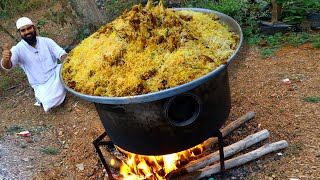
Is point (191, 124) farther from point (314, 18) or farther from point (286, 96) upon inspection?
point (314, 18)

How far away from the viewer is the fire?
3.54 metres

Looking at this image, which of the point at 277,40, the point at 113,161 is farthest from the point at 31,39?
the point at 277,40

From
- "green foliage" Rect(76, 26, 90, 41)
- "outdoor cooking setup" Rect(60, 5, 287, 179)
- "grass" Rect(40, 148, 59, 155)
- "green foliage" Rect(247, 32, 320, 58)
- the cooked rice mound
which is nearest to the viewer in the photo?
"outdoor cooking setup" Rect(60, 5, 287, 179)

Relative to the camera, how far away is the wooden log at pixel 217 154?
3414mm

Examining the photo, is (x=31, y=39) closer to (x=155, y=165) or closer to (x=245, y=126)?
(x=155, y=165)

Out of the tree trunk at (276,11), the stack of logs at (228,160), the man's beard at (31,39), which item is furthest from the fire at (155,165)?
the tree trunk at (276,11)

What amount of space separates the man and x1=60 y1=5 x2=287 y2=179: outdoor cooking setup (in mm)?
3040

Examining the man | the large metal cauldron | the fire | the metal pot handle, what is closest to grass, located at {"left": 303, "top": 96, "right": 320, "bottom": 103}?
the fire

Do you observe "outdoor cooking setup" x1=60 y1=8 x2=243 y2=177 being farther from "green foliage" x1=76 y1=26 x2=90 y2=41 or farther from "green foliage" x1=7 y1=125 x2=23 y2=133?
"green foliage" x1=76 y1=26 x2=90 y2=41

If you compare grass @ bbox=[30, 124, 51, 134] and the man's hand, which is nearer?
the man's hand

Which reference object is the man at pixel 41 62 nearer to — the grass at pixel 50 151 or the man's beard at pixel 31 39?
the man's beard at pixel 31 39

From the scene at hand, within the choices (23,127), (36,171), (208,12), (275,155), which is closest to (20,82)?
(23,127)

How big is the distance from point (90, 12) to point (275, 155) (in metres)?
5.63

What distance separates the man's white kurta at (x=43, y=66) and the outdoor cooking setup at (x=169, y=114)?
3.06m
